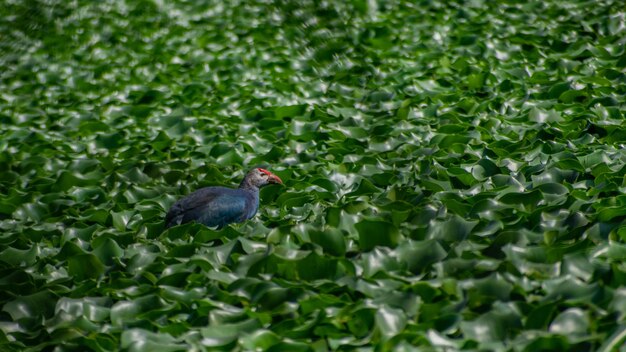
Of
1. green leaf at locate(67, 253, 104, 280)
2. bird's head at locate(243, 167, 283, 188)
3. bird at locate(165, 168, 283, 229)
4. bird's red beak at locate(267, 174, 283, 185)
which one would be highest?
green leaf at locate(67, 253, 104, 280)

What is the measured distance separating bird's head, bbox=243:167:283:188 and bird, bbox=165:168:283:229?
13 centimetres

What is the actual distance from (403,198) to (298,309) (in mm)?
1583

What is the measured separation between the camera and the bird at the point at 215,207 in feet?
17.8

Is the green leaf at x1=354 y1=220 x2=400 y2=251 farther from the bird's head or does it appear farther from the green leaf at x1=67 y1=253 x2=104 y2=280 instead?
the bird's head

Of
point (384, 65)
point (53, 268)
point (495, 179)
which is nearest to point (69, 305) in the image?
point (53, 268)

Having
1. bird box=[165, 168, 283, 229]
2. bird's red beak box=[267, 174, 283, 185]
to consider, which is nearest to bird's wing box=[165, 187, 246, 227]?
bird box=[165, 168, 283, 229]

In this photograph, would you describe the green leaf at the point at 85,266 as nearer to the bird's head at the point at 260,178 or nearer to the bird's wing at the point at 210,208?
the bird's wing at the point at 210,208

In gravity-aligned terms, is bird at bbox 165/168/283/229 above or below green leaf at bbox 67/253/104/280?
below

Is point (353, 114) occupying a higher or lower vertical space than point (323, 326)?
lower

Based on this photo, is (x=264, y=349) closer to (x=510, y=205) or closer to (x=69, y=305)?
(x=69, y=305)

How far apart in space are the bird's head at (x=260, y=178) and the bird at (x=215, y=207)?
0.42ft

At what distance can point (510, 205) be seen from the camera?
4.65 meters

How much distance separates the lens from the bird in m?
5.42

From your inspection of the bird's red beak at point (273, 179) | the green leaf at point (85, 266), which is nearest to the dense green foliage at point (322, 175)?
the green leaf at point (85, 266)
